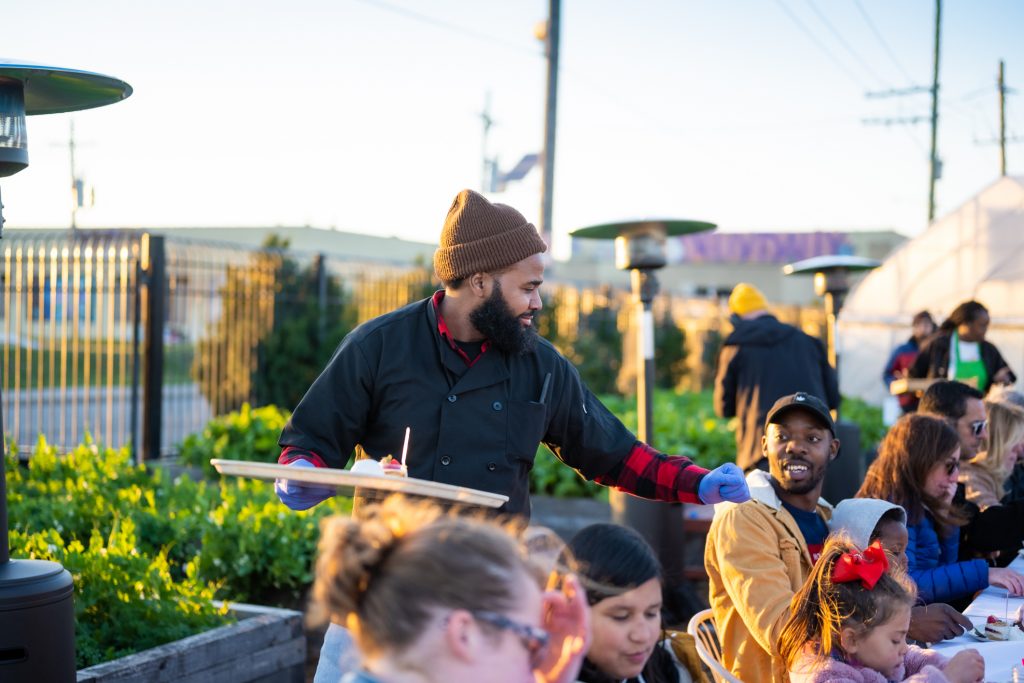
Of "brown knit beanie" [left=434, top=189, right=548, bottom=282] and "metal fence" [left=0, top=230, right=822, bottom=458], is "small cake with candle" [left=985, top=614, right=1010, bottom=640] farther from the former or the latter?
"metal fence" [left=0, top=230, right=822, bottom=458]

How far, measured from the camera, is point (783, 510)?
3.75 m

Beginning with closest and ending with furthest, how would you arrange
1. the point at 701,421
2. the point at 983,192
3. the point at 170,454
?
the point at 170,454 → the point at 701,421 → the point at 983,192

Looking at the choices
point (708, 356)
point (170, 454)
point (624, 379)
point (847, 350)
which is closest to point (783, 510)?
point (170, 454)

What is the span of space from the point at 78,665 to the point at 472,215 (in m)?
2.30

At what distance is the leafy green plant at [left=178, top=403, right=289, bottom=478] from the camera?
9430mm

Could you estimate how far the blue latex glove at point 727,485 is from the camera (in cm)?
326

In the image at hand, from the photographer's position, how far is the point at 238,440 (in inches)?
379

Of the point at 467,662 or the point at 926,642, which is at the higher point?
the point at 467,662

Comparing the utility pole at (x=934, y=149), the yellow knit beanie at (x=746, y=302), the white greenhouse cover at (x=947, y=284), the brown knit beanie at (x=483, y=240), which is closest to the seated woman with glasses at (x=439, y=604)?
the brown knit beanie at (x=483, y=240)

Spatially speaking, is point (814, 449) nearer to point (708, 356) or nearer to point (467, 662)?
point (467, 662)

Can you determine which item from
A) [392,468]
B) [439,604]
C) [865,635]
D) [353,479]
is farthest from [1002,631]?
[439,604]

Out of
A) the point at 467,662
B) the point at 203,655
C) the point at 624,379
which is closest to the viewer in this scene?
the point at 467,662

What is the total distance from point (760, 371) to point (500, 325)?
4596 mm

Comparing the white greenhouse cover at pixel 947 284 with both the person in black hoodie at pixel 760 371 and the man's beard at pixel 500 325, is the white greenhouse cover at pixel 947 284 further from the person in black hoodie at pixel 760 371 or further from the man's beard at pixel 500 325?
the man's beard at pixel 500 325
